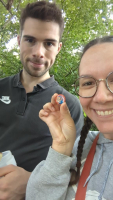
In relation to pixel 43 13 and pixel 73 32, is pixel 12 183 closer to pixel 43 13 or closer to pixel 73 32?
pixel 43 13

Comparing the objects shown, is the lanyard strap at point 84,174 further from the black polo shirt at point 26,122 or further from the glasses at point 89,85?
the black polo shirt at point 26,122

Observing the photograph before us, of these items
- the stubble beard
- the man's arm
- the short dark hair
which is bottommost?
the man's arm

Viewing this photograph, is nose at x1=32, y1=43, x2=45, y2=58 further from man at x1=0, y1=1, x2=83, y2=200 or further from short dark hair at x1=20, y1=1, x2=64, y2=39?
short dark hair at x1=20, y1=1, x2=64, y2=39

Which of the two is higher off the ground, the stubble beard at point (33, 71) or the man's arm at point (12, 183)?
the stubble beard at point (33, 71)

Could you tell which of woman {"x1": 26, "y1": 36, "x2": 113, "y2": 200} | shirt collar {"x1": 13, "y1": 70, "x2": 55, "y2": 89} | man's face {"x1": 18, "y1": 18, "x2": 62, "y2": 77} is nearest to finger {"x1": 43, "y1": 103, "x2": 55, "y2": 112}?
woman {"x1": 26, "y1": 36, "x2": 113, "y2": 200}

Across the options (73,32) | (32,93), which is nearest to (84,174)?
(32,93)

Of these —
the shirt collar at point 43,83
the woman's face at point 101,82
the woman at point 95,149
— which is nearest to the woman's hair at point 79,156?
the woman at point 95,149

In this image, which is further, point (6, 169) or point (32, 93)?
point (32, 93)
